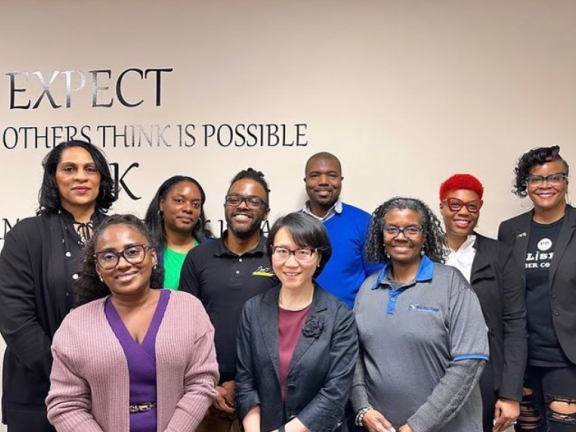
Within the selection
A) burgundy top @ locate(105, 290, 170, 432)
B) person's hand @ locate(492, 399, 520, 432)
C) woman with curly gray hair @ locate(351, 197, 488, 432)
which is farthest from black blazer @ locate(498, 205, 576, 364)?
burgundy top @ locate(105, 290, 170, 432)

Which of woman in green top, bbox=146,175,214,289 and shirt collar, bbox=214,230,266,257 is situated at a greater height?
woman in green top, bbox=146,175,214,289

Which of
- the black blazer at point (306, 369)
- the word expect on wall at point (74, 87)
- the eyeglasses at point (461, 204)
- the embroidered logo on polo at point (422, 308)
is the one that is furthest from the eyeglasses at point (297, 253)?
A: the word expect on wall at point (74, 87)

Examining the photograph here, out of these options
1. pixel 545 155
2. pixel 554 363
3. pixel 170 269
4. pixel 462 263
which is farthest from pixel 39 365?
pixel 545 155

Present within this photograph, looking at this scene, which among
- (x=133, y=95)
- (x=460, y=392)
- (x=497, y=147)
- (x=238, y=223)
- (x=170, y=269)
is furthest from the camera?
(x=133, y=95)

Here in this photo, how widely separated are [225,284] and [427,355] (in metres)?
0.87

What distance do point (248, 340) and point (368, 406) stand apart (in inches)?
19.4

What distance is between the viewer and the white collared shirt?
2555 mm

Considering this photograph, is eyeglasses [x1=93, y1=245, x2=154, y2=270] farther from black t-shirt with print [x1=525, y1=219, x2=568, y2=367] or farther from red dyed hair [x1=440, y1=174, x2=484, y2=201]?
black t-shirt with print [x1=525, y1=219, x2=568, y2=367]

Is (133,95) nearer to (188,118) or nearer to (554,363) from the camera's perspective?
(188,118)

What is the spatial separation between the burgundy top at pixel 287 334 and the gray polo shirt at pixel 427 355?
24 centimetres

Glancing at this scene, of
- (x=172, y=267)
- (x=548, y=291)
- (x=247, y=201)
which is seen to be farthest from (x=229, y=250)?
(x=548, y=291)

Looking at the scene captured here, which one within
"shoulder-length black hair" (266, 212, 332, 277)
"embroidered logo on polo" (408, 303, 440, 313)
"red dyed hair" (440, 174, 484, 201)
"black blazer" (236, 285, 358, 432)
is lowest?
"black blazer" (236, 285, 358, 432)

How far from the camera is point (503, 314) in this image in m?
2.49

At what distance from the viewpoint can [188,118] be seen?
3357 millimetres
